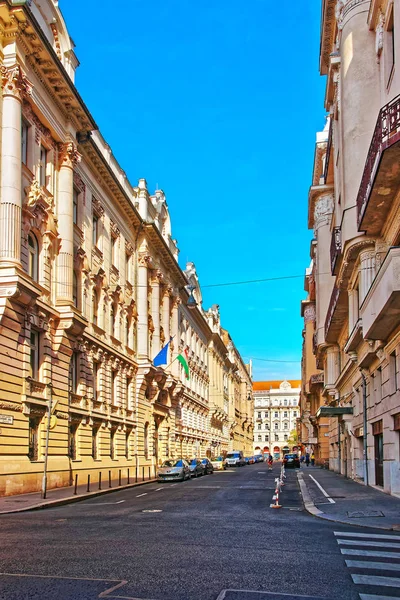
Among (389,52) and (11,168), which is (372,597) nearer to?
(389,52)

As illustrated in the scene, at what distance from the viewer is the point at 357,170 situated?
85.2 ft

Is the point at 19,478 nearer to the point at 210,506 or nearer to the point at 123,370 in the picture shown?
the point at 210,506

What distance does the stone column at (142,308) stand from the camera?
1839 inches

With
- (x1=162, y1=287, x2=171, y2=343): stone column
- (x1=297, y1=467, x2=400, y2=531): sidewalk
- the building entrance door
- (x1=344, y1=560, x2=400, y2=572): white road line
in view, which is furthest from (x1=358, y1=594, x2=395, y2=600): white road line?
(x1=162, y1=287, x2=171, y2=343): stone column

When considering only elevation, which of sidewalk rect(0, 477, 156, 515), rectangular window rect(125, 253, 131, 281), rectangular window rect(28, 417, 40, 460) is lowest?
sidewalk rect(0, 477, 156, 515)

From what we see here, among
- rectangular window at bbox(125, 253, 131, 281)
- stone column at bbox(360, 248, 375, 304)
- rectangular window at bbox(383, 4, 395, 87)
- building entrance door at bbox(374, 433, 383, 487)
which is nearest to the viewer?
rectangular window at bbox(383, 4, 395, 87)

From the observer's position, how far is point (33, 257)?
28.8 meters

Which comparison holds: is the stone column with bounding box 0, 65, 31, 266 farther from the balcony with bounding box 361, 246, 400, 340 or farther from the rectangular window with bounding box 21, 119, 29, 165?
the balcony with bounding box 361, 246, 400, 340

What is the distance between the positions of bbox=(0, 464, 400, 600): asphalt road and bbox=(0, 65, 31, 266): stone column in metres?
10.5

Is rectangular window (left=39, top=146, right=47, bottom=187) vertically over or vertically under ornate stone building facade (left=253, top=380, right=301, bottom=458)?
over

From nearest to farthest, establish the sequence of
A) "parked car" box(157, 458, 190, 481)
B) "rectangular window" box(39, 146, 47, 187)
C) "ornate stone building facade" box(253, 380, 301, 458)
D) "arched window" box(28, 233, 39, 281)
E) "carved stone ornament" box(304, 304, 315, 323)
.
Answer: "arched window" box(28, 233, 39, 281), "rectangular window" box(39, 146, 47, 187), "parked car" box(157, 458, 190, 481), "carved stone ornament" box(304, 304, 315, 323), "ornate stone building facade" box(253, 380, 301, 458)

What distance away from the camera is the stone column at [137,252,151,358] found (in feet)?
153

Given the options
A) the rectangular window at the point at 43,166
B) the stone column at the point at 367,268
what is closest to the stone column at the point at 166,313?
the rectangular window at the point at 43,166

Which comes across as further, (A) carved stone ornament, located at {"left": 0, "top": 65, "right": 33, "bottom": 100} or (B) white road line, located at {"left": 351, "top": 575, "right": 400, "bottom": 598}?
(A) carved stone ornament, located at {"left": 0, "top": 65, "right": 33, "bottom": 100}
